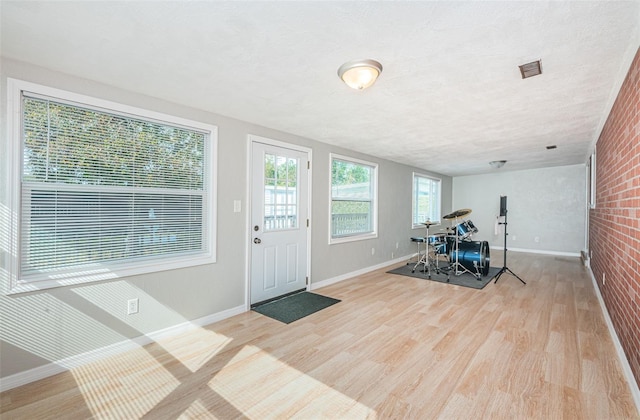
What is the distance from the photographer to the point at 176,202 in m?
2.86

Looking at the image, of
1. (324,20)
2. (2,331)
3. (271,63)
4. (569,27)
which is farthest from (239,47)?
(2,331)

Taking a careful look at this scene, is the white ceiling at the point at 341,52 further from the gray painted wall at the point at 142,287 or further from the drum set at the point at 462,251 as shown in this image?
the drum set at the point at 462,251

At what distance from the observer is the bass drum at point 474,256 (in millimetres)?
4930

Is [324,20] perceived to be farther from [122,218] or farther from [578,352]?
[578,352]

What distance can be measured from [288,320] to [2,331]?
220 cm

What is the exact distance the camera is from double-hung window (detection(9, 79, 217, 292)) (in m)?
2.10

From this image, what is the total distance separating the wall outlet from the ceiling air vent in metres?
3.60

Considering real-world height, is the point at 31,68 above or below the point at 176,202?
above

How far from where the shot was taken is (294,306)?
11.6 ft

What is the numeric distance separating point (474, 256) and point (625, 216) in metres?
2.86

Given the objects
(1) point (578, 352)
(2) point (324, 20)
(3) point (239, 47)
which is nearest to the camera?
(2) point (324, 20)

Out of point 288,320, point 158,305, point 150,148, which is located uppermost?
point 150,148

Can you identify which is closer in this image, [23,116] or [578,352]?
[23,116]

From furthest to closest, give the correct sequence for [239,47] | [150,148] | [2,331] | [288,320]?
[288,320]
[150,148]
[2,331]
[239,47]
